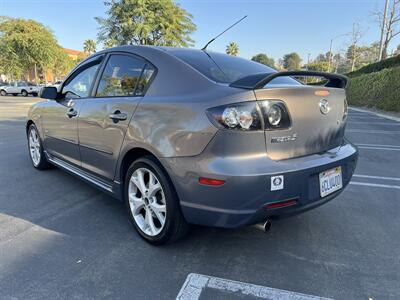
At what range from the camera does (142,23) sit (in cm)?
2683

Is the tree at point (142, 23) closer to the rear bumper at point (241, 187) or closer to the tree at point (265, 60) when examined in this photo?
the tree at point (265, 60)

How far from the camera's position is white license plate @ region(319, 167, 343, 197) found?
2449 millimetres

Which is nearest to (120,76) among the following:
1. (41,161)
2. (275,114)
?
(275,114)

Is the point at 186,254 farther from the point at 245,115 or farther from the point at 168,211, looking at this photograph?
the point at 245,115

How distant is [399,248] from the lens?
273cm

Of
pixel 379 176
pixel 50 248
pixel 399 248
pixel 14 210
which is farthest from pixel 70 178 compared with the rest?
A: pixel 379 176

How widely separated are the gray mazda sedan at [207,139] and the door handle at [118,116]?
0.6 inches

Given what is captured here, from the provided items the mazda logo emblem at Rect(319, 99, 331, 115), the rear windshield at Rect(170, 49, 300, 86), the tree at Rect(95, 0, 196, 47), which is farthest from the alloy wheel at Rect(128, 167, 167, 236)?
the tree at Rect(95, 0, 196, 47)

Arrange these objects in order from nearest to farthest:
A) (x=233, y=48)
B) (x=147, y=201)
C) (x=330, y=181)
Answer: (x=330, y=181) → (x=147, y=201) → (x=233, y=48)

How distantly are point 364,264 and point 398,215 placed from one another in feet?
4.16

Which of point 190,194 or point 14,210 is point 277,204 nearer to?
point 190,194

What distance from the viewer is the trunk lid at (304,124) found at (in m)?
2.22

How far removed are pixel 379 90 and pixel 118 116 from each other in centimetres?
2065

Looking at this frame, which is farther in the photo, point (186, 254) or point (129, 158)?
point (129, 158)
